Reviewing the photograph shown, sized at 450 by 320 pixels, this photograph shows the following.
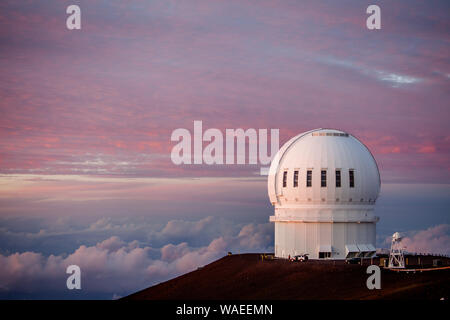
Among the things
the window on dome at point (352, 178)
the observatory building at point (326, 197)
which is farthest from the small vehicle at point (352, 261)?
the window on dome at point (352, 178)

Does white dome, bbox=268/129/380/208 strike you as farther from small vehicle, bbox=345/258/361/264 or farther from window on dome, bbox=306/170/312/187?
small vehicle, bbox=345/258/361/264

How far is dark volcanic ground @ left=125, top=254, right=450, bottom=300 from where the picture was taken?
136ft

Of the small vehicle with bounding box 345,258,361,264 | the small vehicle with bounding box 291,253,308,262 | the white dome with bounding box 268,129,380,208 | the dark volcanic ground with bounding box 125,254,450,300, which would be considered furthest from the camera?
the white dome with bounding box 268,129,380,208

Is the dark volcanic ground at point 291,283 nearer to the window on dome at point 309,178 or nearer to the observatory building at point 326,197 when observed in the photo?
the observatory building at point 326,197

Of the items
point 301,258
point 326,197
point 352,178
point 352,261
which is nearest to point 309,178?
→ point 326,197

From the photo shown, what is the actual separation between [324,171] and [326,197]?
A: 214 centimetres

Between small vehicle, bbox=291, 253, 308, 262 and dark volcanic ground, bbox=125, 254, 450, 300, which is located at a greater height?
small vehicle, bbox=291, 253, 308, 262

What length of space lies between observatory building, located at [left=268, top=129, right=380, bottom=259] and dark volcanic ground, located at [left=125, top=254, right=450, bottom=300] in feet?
10.1

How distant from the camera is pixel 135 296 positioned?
180 ft

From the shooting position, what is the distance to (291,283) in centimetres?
4812

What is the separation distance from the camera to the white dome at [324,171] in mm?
56469

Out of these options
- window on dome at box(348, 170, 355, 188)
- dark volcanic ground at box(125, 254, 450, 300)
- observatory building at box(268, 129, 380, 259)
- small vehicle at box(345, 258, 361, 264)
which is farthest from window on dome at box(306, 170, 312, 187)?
small vehicle at box(345, 258, 361, 264)
